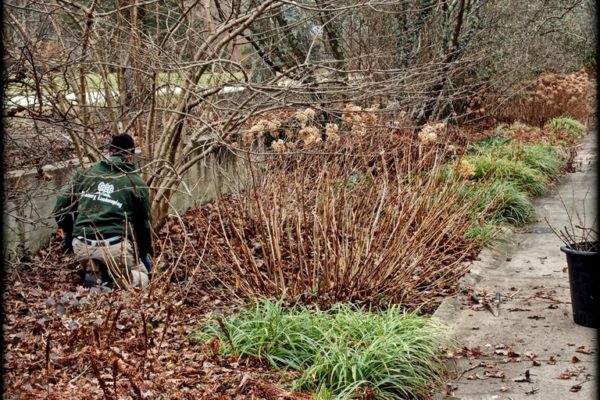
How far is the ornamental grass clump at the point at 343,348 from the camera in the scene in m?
5.69

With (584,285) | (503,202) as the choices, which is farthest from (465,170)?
(584,285)

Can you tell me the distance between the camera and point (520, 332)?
7309 millimetres

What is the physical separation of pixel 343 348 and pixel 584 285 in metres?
2.52

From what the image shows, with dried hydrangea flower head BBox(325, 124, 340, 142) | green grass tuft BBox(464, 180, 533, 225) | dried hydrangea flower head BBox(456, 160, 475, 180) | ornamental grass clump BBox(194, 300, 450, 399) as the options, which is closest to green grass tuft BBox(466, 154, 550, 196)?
green grass tuft BBox(464, 180, 533, 225)

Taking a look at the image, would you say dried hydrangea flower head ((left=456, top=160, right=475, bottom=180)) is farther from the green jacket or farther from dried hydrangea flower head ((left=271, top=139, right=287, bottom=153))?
the green jacket

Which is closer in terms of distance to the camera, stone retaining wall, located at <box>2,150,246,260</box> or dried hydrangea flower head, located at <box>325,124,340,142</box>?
stone retaining wall, located at <box>2,150,246,260</box>

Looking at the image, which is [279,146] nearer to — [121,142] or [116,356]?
[121,142]

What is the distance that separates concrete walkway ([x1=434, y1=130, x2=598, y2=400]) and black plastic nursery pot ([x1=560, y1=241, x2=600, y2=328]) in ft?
0.35

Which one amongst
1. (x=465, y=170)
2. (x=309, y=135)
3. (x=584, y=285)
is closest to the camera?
(x=584, y=285)

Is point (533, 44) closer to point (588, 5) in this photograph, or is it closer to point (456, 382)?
point (588, 5)

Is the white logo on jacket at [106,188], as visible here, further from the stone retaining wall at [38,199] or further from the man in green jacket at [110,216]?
the stone retaining wall at [38,199]

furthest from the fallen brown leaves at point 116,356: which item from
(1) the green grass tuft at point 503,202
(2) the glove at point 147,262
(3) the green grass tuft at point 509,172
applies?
(3) the green grass tuft at point 509,172

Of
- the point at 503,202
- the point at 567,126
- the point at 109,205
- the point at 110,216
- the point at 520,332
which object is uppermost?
the point at 109,205

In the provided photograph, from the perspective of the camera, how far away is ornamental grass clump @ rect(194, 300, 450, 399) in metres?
5.69
